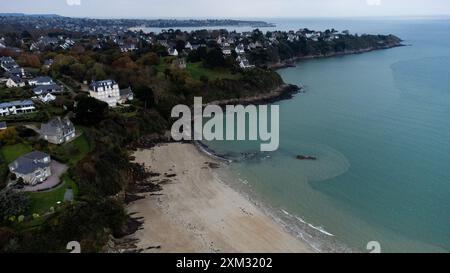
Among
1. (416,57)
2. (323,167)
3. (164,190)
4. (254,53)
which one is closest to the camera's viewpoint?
(164,190)

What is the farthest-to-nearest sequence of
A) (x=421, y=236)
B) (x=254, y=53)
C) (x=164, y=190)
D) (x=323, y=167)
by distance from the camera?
(x=254, y=53) < (x=323, y=167) < (x=164, y=190) < (x=421, y=236)

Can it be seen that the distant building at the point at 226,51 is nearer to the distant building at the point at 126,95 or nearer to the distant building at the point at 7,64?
the distant building at the point at 126,95

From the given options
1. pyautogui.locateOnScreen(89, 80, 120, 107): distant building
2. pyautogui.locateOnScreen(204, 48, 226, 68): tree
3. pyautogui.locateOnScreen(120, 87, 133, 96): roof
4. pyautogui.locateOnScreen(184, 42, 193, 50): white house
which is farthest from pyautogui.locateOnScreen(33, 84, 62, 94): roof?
pyautogui.locateOnScreen(184, 42, 193, 50): white house

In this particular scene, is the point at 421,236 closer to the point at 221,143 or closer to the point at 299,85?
the point at 221,143

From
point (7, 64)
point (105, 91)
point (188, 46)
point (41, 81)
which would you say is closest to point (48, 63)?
point (7, 64)

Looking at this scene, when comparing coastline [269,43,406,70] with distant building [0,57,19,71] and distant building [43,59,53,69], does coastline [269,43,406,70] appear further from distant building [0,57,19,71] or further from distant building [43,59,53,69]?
distant building [0,57,19,71]
